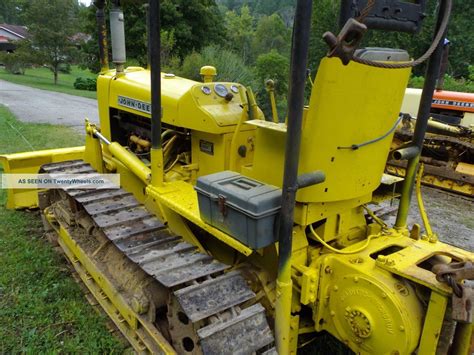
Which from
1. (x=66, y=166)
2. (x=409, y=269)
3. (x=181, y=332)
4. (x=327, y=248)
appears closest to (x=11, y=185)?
(x=66, y=166)

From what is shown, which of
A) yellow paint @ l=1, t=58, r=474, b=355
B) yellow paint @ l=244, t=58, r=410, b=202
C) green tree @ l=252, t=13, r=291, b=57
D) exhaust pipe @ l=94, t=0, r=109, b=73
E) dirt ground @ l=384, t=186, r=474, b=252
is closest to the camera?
yellow paint @ l=244, t=58, r=410, b=202

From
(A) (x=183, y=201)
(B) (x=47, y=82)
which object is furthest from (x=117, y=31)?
(B) (x=47, y=82)

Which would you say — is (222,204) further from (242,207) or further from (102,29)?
(102,29)

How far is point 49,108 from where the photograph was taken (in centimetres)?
1703

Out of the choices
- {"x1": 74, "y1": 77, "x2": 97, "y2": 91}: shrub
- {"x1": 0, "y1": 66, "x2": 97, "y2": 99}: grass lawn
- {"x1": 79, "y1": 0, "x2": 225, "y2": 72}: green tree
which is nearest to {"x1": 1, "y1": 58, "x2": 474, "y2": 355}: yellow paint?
{"x1": 79, "y1": 0, "x2": 225, "y2": 72}: green tree

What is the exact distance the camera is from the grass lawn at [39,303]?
11.4 ft

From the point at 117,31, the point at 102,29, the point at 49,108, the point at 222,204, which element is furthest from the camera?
the point at 49,108

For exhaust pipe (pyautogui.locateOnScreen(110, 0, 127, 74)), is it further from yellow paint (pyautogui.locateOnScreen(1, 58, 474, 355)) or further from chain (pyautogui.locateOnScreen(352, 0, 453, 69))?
chain (pyautogui.locateOnScreen(352, 0, 453, 69))

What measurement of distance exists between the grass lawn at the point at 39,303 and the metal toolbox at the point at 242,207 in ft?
5.30

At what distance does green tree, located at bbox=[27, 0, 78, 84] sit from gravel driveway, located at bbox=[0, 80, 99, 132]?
27.7ft

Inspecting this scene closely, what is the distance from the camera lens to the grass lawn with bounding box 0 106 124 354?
348 cm

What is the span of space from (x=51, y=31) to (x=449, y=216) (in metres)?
30.3

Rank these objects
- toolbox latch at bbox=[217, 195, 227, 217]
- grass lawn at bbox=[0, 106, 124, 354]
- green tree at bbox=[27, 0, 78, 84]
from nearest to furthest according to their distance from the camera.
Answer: toolbox latch at bbox=[217, 195, 227, 217] → grass lawn at bbox=[0, 106, 124, 354] → green tree at bbox=[27, 0, 78, 84]

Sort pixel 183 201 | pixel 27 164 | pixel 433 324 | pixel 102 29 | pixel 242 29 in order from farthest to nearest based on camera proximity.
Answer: pixel 242 29 → pixel 27 164 → pixel 102 29 → pixel 183 201 → pixel 433 324
